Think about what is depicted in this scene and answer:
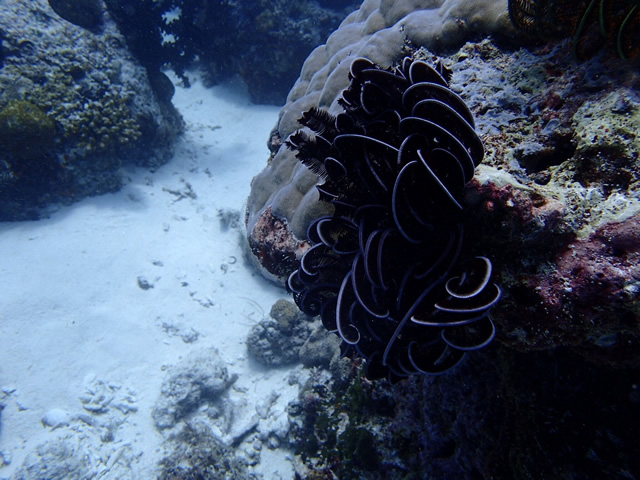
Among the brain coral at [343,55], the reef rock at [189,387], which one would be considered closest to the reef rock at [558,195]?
the brain coral at [343,55]

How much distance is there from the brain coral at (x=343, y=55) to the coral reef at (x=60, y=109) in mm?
5909

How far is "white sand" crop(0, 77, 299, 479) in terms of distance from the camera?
5469mm

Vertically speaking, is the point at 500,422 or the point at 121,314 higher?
the point at 500,422

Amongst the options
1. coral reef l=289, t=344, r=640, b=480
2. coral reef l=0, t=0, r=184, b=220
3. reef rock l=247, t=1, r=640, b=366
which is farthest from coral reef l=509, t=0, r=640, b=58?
coral reef l=0, t=0, r=184, b=220

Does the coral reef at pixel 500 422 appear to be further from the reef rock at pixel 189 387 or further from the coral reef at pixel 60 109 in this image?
the coral reef at pixel 60 109

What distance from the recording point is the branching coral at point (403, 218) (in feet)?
5.52

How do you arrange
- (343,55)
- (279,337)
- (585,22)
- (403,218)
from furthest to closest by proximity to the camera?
(279,337) → (343,55) → (585,22) → (403,218)

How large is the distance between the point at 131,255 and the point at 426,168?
766cm

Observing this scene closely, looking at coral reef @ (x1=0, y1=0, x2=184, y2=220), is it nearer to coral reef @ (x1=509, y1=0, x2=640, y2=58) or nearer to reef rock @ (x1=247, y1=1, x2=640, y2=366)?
reef rock @ (x1=247, y1=1, x2=640, y2=366)

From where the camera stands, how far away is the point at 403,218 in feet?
5.77

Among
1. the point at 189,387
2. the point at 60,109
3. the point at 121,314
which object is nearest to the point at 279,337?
the point at 189,387

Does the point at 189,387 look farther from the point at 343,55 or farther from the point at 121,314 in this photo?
the point at 343,55

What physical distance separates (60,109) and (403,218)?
9.29 m

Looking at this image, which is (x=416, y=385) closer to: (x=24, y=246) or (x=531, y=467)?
(x=531, y=467)
